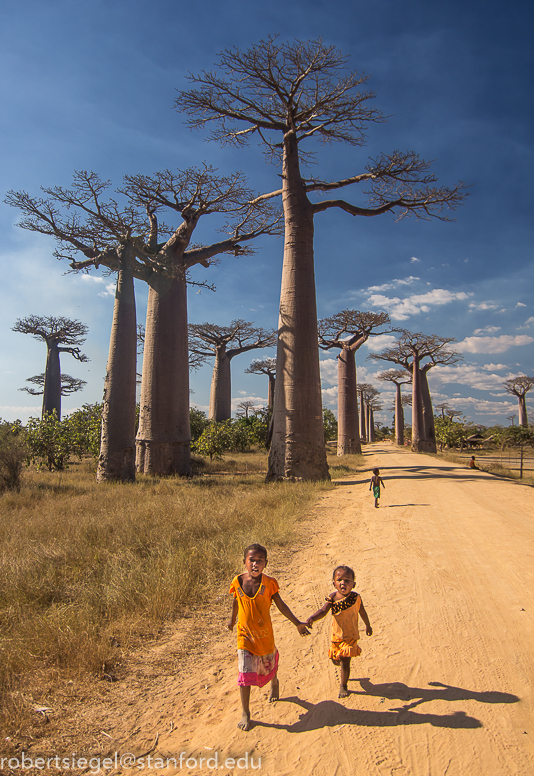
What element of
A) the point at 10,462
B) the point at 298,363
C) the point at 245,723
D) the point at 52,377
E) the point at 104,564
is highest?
the point at 52,377

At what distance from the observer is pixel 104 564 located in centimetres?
427

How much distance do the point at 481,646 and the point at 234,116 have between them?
1313 cm

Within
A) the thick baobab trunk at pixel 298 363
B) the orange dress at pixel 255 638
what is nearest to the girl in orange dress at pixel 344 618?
the orange dress at pixel 255 638

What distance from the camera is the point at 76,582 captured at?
3.77 metres

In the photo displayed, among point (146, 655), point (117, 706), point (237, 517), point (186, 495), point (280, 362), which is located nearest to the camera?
point (117, 706)

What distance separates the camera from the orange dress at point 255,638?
220cm

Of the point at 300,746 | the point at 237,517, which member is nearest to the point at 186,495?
the point at 237,517

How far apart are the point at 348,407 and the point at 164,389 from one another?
1228 cm

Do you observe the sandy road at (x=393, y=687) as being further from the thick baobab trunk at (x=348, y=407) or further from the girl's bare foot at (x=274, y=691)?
the thick baobab trunk at (x=348, y=407)

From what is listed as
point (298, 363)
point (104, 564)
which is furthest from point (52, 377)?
point (104, 564)

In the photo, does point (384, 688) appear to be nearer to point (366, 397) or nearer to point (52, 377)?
point (52, 377)

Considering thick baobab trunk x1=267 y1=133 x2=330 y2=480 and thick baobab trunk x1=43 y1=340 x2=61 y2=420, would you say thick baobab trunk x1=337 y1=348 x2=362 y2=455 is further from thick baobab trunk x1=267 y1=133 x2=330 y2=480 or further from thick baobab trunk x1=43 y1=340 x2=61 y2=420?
thick baobab trunk x1=43 y1=340 x2=61 y2=420

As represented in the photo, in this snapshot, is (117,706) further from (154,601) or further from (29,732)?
(154,601)

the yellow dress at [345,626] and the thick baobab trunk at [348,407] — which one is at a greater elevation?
the thick baobab trunk at [348,407]
